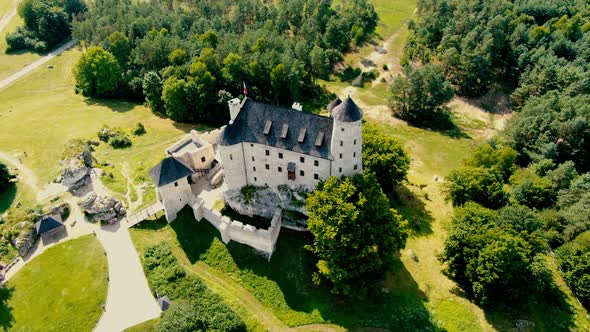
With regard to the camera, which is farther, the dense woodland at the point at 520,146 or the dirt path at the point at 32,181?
the dirt path at the point at 32,181

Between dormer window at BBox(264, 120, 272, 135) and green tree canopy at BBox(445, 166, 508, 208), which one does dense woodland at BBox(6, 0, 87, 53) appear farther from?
green tree canopy at BBox(445, 166, 508, 208)

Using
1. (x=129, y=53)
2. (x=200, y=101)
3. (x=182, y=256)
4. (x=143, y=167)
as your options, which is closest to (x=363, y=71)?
(x=200, y=101)

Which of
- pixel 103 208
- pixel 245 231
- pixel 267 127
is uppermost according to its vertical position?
pixel 267 127

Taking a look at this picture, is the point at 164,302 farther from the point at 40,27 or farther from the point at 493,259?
the point at 40,27

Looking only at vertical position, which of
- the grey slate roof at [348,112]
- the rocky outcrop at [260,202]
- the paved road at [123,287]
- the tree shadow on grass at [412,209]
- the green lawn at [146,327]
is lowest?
the tree shadow on grass at [412,209]

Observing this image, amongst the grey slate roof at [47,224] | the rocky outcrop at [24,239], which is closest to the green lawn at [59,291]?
the rocky outcrop at [24,239]

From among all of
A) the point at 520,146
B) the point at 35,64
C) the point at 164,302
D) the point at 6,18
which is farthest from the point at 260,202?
the point at 6,18

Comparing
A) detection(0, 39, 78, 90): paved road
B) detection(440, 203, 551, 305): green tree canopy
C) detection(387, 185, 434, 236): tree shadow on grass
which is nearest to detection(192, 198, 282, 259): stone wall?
detection(387, 185, 434, 236): tree shadow on grass

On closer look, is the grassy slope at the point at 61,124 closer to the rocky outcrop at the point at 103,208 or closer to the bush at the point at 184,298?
the rocky outcrop at the point at 103,208
